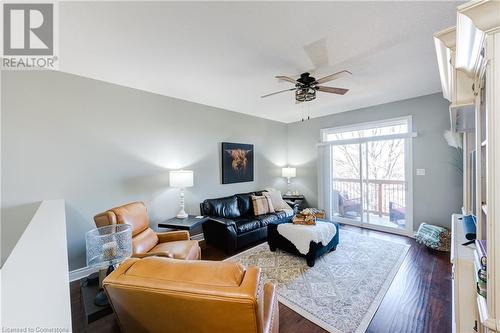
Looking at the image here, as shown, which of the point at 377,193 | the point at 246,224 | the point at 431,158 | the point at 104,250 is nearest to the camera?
the point at 104,250

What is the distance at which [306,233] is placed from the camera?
277 cm

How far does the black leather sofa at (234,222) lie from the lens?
3.19 m

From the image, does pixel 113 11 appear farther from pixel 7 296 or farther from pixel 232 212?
pixel 232 212

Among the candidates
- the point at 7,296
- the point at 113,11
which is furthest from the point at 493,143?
the point at 113,11

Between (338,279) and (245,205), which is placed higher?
(245,205)

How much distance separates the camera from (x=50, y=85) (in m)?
2.44

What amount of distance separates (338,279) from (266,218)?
157 cm

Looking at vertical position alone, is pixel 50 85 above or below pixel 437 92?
below

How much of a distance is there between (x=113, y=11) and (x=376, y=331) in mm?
3330

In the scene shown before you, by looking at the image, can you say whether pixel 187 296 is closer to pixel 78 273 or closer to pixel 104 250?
pixel 104 250

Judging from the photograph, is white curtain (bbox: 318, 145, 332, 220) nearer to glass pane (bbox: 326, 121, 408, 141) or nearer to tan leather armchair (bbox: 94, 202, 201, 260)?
glass pane (bbox: 326, 121, 408, 141)

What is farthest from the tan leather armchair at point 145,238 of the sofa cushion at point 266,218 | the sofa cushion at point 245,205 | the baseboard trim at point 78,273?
the sofa cushion at point 245,205

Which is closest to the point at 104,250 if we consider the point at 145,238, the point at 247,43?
the point at 145,238

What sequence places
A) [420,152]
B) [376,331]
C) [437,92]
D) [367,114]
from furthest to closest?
[367,114] → [420,152] → [437,92] → [376,331]
